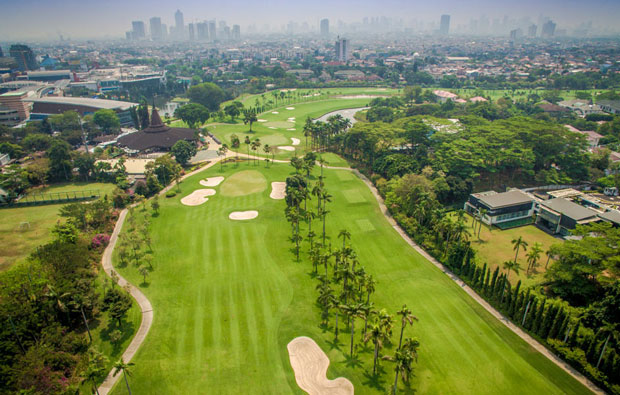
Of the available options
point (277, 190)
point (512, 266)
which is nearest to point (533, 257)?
point (512, 266)

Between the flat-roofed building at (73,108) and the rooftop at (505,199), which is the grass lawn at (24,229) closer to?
the flat-roofed building at (73,108)

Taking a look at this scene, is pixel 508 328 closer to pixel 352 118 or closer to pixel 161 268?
pixel 161 268

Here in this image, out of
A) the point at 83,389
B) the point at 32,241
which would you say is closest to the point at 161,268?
the point at 83,389

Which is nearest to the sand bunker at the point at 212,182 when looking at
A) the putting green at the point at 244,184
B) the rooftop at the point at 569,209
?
the putting green at the point at 244,184

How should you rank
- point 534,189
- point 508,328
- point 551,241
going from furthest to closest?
point 534,189 < point 551,241 < point 508,328

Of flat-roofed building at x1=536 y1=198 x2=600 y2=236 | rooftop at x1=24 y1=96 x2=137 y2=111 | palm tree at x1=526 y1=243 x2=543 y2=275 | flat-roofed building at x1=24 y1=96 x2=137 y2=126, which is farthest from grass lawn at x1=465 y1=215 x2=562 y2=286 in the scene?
rooftop at x1=24 y1=96 x2=137 y2=111

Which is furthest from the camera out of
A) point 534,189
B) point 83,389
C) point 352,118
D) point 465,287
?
point 352,118

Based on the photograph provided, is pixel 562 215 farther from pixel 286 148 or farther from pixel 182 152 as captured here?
pixel 182 152

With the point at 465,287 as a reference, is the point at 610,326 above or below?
above
